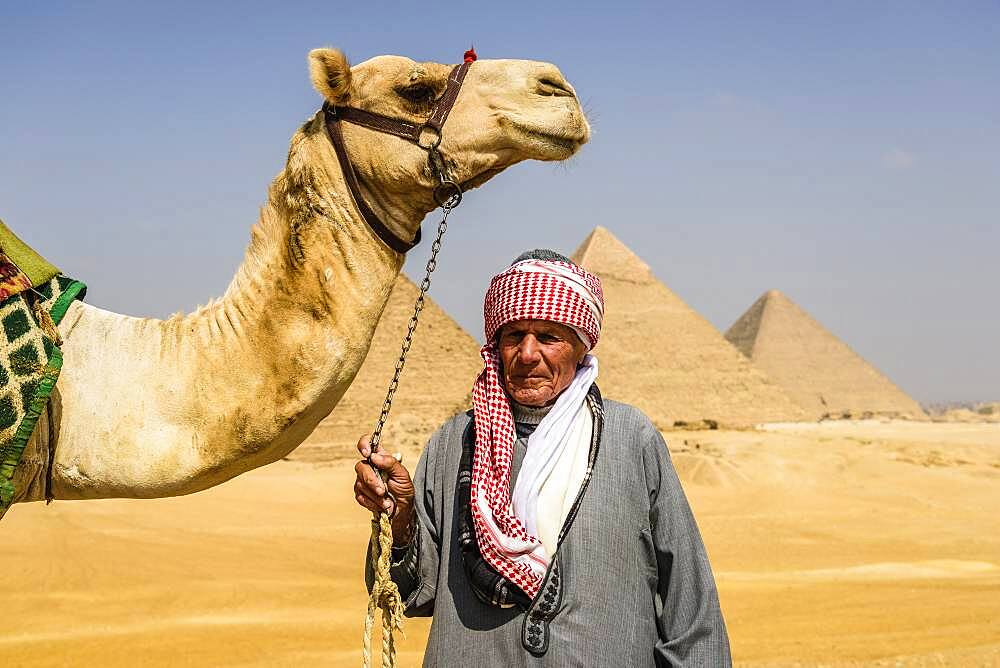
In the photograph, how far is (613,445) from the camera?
220 cm

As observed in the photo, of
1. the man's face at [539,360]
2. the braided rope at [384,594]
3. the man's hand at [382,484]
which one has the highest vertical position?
the man's face at [539,360]

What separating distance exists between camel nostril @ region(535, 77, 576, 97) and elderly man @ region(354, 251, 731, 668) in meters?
0.38

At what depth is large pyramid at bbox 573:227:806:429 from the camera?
77125 mm

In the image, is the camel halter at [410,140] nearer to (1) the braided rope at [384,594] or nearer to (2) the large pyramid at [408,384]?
(1) the braided rope at [384,594]

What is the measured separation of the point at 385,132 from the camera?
2.27m

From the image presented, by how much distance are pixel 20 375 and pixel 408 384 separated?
39287 mm

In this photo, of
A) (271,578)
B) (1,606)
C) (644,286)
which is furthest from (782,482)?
(644,286)

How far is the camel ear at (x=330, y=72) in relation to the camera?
223 centimetres

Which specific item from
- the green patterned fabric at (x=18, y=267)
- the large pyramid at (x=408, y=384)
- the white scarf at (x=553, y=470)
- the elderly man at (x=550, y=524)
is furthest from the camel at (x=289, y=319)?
the large pyramid at (x=408, y=384)

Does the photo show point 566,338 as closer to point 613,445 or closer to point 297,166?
point 613,445

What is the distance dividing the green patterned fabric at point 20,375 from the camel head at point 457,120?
2.44 feet

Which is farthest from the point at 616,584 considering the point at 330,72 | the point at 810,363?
the point at 810,363

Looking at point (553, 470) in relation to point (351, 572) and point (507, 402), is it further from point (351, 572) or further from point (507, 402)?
point (351, 572)

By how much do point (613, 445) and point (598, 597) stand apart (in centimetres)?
32
